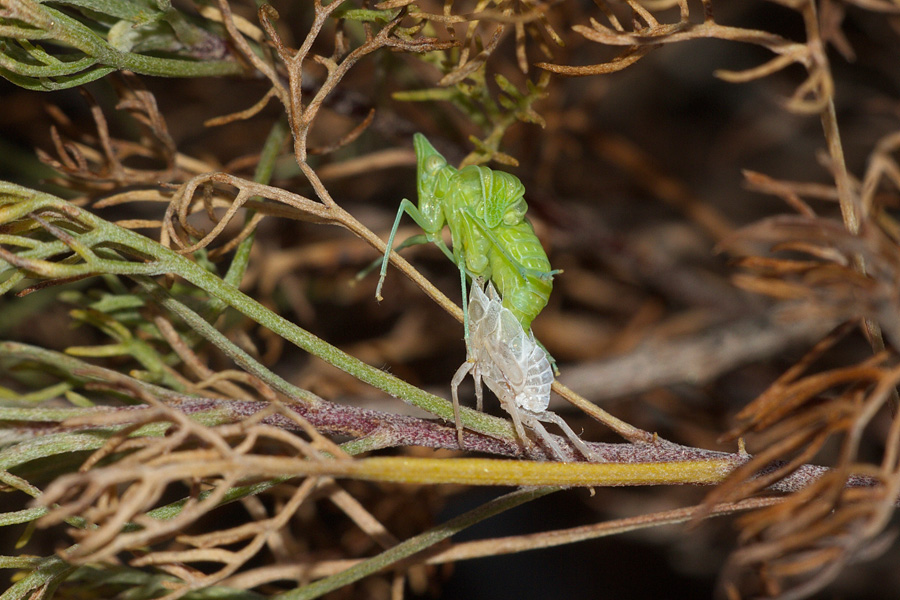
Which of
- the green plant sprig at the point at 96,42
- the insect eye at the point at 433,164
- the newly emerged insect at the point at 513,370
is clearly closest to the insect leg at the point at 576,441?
the newly emerged insect at the point at 513,370

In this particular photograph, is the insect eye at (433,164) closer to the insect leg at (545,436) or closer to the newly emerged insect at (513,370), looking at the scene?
the newly emerged insect at (513,370)

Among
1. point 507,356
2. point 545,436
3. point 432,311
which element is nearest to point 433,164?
point 507,356

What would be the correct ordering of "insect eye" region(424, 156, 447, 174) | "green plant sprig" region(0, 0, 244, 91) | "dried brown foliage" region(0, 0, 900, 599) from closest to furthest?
"dried brown foliage" region(0, 0, 900, 599)
"green plant sprig" region(0, 0, 244, 91)
"insect eye" region(424, 156, 447, 174)

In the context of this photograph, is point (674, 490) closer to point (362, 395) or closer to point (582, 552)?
point (582, 552)

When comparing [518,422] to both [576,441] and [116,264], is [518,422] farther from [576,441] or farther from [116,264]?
[116,264]

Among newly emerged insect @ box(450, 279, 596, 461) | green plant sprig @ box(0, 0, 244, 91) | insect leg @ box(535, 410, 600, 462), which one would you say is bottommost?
insect leg @ box(535, 410, 600, 462)

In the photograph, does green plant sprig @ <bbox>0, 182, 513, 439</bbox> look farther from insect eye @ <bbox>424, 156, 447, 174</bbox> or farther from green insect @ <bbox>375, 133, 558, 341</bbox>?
insect eye @ <bbox>424, 156, 447, 174</bbox>

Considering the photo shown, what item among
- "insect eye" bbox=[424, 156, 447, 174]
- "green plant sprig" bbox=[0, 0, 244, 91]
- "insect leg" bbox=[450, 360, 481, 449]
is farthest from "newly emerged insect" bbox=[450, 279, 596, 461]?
"green plant sprig" bbox=[0, 0, 244, 91]

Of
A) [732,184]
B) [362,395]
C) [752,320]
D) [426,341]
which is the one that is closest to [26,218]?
[362,395]
